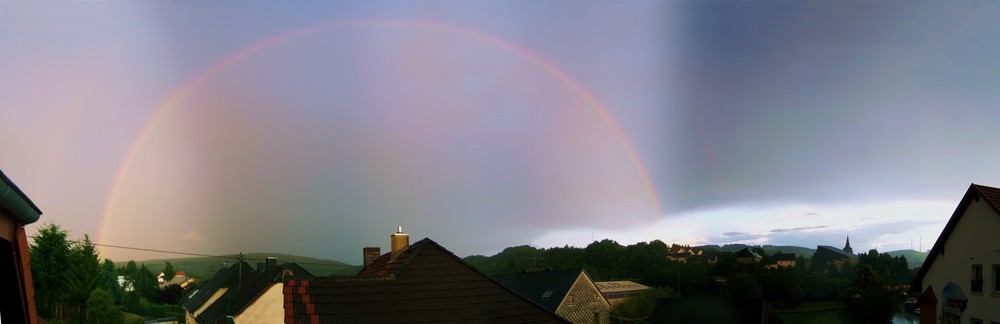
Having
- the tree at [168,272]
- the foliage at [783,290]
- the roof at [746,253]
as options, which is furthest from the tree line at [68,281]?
the tree at [168,272]

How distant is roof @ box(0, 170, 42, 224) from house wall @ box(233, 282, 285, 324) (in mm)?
24514

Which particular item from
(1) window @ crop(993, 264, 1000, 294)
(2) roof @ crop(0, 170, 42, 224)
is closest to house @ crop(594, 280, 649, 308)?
(1) window @ crop(993, 264, 1000, 294)

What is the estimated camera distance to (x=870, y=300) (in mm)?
69125

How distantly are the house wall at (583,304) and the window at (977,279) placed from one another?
32344mm

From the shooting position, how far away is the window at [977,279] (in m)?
23.7

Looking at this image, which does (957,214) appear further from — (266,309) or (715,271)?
(715,271)

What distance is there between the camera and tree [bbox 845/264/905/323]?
69.0 m

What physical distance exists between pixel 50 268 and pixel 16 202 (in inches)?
2541

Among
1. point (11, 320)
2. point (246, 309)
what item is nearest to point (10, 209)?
point (11, 320)

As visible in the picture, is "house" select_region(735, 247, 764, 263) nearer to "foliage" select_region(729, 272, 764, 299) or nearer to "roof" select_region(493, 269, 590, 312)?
"foliage" select_region(729, 272, 764, 299)

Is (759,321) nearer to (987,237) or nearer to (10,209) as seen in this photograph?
(987,237)

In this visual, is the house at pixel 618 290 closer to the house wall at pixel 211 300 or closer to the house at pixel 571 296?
the house at pixel 571 296

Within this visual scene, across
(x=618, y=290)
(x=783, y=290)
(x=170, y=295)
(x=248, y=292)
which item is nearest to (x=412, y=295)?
(x=248, y=292)

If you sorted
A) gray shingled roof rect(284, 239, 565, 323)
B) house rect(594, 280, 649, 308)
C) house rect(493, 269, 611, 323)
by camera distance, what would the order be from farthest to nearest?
house rect(594, 280, 649, 308)
house rect(493, 269, 611, 323)
gray shingled roof rect(284, 239, 565, 323)
